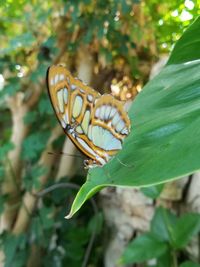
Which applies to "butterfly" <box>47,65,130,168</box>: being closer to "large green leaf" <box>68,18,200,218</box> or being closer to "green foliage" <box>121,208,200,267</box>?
"large green leaf" <box>68,18,200,218</box>

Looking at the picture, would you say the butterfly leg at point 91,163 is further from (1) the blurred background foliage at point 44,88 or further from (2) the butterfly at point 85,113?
(1) the blurred background foliage at point 44,88

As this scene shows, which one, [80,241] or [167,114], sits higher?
[167,114]

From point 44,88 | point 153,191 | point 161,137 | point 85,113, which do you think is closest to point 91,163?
point 85,113

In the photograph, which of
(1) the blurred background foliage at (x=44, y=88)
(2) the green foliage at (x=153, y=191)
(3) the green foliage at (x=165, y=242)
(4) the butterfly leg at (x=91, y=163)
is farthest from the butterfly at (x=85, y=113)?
(1) the blurred background foliage at (x=44, y=88)

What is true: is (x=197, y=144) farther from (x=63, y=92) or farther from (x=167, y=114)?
(x=63, y=92)

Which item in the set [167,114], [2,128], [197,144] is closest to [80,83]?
[167,114]

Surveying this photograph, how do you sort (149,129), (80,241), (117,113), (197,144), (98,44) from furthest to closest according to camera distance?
(98,44), (80,241), (117,113), (149,129), (197,144)
